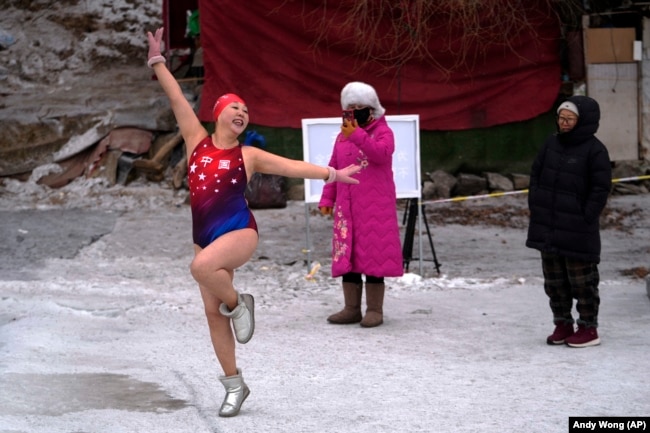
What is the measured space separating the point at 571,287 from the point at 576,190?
658 millimetres

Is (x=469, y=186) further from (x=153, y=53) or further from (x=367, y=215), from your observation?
(x=153, y=53)

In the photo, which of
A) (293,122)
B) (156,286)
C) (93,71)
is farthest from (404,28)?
(93,71)

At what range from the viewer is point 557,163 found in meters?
7.07

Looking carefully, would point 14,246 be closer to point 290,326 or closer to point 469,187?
point 290,326

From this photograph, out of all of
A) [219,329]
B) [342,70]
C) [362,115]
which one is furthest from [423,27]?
[219,329]

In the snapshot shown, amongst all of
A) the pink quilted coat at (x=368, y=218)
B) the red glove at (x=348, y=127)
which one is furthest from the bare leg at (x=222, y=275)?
the pink quilted coat at (x=368, y=218)

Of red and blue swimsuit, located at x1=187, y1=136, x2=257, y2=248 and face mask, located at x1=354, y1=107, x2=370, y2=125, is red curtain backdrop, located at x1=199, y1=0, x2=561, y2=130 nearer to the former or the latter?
face mask, located at x1=354, y1=107, x2=370, y2=125

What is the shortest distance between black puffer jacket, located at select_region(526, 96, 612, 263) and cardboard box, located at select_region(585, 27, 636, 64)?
6941 mm

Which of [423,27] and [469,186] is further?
[469,186]

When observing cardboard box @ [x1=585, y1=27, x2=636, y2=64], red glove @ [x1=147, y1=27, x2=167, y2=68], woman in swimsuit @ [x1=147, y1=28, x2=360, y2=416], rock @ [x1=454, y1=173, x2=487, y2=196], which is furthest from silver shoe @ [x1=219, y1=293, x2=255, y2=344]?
cardboard box @ [x1=585, y1=27, x2=636, y2=64]

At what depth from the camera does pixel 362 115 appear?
25.3ft

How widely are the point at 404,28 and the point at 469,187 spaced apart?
8.56ft

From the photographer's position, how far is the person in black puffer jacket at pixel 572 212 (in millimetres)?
6945

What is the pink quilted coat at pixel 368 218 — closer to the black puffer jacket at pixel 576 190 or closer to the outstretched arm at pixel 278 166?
the black puffer jacket at pixel 576 190
